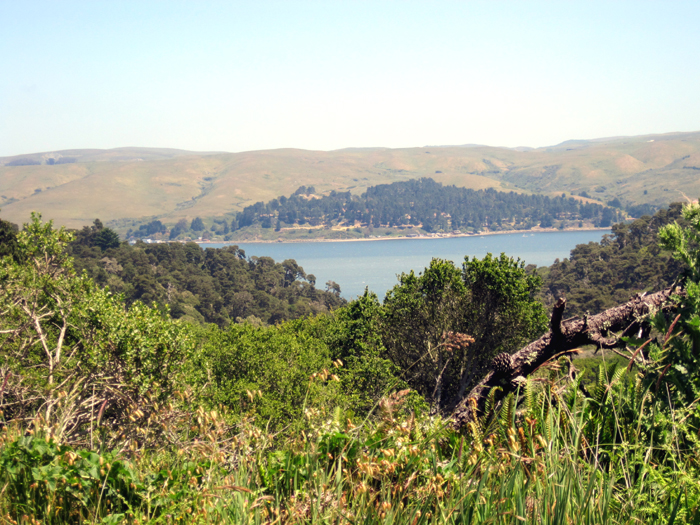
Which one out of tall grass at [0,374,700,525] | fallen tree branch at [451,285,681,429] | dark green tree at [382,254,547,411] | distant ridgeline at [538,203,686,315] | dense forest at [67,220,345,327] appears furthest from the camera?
dense forest at [67,220,345,327]

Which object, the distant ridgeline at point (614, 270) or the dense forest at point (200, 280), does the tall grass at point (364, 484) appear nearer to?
the distant ridgeline at point (614, 270)

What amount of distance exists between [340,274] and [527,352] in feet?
476

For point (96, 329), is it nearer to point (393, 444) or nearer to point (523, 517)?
point (393, 444)

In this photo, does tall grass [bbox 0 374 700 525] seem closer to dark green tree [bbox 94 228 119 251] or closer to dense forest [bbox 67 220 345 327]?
dense forest [bbox 67 220 345 327]

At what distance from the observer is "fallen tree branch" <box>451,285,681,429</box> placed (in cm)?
404

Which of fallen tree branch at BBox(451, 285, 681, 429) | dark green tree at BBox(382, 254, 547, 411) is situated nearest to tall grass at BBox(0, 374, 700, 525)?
fallen tree branch at BBox(451, 285, 681, 429)

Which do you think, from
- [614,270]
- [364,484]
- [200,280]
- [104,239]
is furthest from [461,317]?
[104,239]

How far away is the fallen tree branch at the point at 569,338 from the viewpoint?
404 cm

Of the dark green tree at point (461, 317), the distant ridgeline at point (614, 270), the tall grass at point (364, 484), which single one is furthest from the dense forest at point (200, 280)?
the tall grass at point (364, 484)

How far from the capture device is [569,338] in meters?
4.18

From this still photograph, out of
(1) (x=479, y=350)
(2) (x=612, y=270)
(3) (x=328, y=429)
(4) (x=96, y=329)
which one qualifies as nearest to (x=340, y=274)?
(2) (x=612, y=270)

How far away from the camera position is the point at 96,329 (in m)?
12.2

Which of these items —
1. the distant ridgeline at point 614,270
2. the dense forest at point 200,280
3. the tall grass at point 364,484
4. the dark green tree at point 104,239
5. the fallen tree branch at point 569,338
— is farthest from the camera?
the dark green tree at point 104,239

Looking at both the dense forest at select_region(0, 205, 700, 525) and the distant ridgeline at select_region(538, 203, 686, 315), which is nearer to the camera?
the dense forest at select_region(0, 205, 700, 525)
